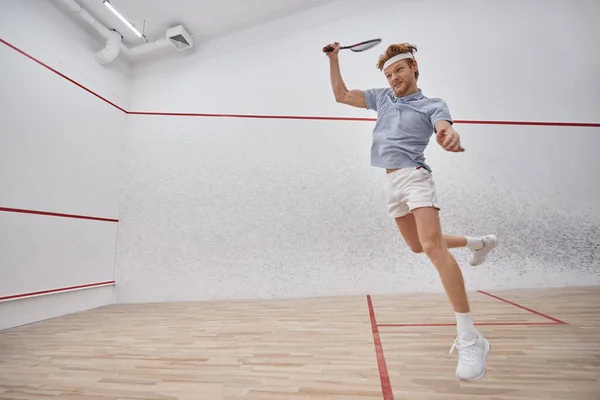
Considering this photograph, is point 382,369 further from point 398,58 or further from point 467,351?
point 398,58

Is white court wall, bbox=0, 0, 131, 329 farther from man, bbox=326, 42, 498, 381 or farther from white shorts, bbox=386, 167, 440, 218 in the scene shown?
white shorts, bbox=386, 167, 440, 218

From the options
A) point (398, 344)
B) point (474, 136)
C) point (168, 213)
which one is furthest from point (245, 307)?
point (474, 136)

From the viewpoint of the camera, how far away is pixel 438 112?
1046 mm

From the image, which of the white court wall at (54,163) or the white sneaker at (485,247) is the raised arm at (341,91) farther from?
the white court wall at (54,163)

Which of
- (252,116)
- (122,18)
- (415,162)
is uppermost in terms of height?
(122,18)

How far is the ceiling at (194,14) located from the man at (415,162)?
213 cm

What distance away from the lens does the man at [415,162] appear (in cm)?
93

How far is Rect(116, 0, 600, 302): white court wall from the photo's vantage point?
279 centimetres

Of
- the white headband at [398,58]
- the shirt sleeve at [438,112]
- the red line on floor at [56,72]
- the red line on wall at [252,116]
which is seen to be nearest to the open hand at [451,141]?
the shirt sleeve at [438,112]

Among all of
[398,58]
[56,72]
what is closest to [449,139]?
[398,58]

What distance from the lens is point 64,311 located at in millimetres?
2283

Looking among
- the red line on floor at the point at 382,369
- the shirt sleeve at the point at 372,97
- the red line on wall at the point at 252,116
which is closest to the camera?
the red line on floor at the point at 382,369

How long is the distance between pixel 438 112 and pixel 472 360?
0.71m

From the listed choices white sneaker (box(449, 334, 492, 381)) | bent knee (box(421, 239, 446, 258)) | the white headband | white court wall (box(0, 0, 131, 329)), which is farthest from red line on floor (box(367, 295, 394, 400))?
white court wall (box(0, 0, 131, 329))
